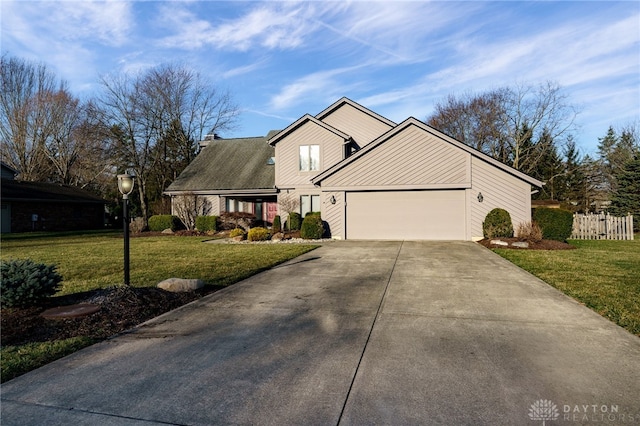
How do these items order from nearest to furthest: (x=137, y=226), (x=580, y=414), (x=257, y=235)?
(x=580, y=414), (x=257, y=235), (x=137, y=226)

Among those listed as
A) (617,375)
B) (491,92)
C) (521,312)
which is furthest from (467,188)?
(491,92)

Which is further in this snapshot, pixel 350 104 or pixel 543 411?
pixel 350 104

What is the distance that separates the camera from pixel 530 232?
1368 cm

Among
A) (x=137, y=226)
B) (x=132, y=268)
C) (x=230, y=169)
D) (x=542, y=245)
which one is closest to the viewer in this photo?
(x=132, y=268)

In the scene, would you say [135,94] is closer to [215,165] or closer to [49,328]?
[215,165]

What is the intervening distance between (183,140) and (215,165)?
34.7ft

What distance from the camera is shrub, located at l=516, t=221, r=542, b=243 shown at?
1344 centimetres

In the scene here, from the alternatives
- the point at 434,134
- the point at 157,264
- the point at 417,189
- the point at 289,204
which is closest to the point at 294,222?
the point at 289,204

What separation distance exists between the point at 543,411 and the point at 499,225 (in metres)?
12.8

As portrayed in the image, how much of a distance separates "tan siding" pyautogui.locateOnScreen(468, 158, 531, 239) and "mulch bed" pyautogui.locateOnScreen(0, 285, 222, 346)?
41.5ft

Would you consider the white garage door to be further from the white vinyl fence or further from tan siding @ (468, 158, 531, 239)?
the white vinyl fence

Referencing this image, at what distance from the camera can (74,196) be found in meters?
28.3

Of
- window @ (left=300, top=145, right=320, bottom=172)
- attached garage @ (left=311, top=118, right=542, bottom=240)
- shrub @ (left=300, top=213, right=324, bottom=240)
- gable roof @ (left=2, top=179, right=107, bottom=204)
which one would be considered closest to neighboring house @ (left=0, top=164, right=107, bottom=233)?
gable roof @ (left=2, top=179, right=107, bottom=204)

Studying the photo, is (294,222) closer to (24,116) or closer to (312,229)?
(312,229)
